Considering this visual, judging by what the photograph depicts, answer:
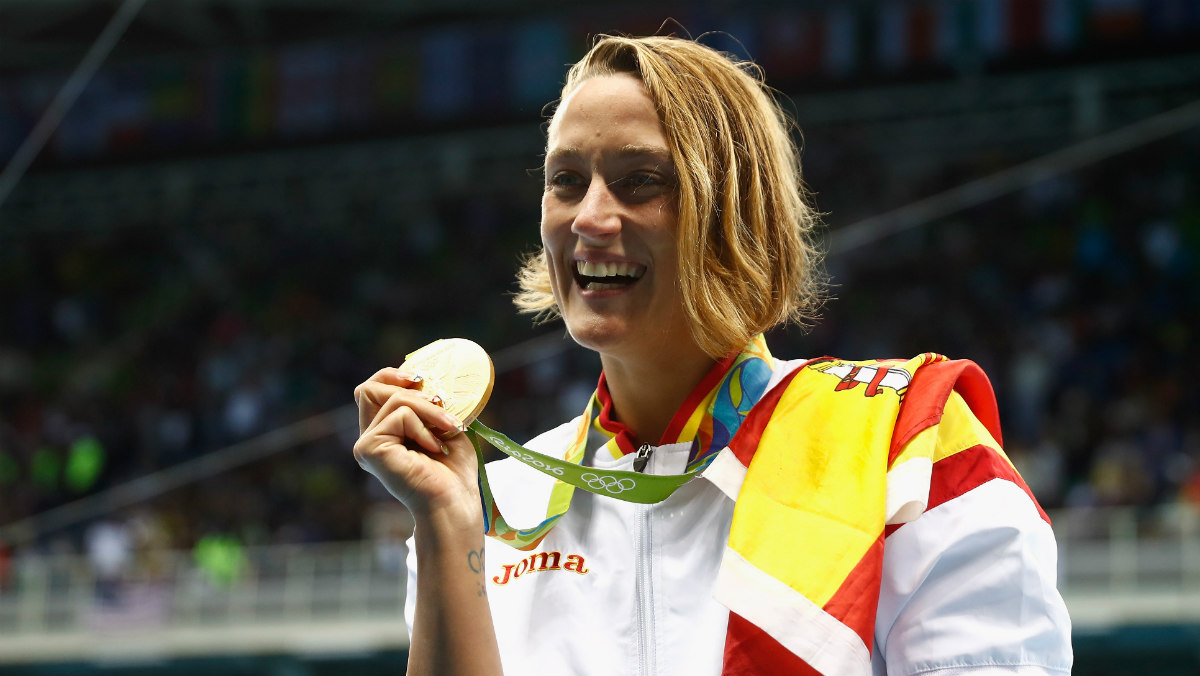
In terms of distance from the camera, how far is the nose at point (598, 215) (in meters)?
1.43

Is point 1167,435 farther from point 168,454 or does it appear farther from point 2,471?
point 2,471

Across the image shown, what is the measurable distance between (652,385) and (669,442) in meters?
0.08

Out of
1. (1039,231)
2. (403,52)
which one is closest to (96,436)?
(403,52)

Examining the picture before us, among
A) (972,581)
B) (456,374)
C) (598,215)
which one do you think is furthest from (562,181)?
(972,581)

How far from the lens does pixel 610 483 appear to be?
4.68 feet

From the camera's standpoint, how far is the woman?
1268 millimetres

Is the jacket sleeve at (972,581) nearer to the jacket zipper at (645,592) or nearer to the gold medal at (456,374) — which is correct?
the jacket zipper at (645,592)

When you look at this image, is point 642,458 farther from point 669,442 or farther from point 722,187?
point 722,187

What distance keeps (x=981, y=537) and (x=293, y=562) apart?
28.2 feet

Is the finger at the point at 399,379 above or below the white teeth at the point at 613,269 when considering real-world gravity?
below

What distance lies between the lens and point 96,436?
1148 centimetres

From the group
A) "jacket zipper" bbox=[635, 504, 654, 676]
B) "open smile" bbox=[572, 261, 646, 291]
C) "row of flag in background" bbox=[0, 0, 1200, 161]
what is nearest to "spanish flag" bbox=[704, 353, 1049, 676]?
"jacket zipper" bbox=[635, 504, 654, 676]

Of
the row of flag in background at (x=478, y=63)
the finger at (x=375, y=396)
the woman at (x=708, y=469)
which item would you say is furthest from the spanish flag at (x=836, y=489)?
the row of flag in background at (x=478, y=63)

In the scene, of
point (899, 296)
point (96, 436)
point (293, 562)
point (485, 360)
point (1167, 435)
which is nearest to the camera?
point (485, 360)
